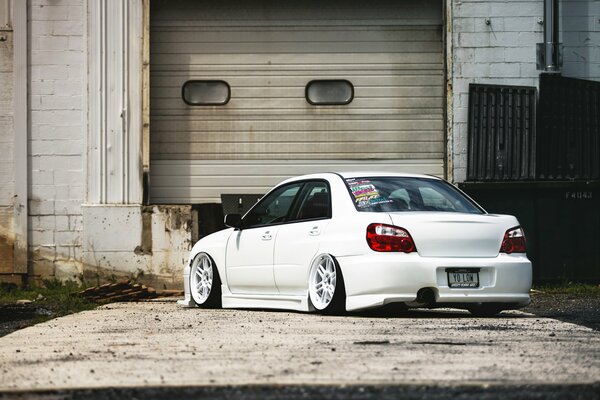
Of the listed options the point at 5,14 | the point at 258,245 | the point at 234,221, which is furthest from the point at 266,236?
the point at 5,14

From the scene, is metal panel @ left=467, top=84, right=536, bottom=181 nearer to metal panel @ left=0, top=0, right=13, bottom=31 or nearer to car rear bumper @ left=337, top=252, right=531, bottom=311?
metal panel @ left=0, top=0, right=13, bottom=31

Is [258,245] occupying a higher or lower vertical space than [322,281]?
higher

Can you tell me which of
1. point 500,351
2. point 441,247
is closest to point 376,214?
point 441,247

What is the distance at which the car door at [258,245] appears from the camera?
39.9ft

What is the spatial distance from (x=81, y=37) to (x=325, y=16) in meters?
3.44

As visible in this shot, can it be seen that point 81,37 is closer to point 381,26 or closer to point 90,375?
point 381,26

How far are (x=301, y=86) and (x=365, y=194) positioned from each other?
7.21 m

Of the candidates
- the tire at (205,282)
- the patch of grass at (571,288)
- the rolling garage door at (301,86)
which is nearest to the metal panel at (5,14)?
the rolling garage door at (301,86)

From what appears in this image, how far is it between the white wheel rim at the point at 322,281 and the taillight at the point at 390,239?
1.53 feet

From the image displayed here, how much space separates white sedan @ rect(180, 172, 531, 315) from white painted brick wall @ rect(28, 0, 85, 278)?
6003 mm

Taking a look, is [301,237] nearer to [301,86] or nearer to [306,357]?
[306,357]

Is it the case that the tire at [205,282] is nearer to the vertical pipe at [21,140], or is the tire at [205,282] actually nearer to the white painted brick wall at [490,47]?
the vertical pipe at [21,140]

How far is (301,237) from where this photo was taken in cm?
1159

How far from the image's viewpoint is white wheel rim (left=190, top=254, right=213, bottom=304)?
1306cm
